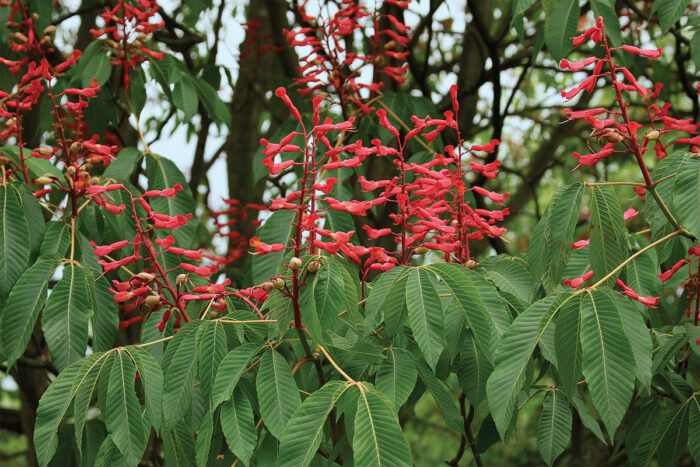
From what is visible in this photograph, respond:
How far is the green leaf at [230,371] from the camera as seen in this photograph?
167 cm

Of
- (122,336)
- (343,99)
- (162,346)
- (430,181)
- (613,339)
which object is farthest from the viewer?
(122,336)

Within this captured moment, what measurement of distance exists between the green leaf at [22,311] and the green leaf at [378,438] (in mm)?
1096

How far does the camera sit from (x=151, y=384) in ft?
5.78

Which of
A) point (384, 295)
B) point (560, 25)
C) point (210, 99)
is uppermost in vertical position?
point (560, 25)

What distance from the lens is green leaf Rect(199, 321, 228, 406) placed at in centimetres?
180

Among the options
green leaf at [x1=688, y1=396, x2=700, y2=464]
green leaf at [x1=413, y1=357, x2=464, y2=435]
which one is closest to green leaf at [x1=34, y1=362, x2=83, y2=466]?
green leaf at [x1=413, y1=357, x2=464, y2=435]

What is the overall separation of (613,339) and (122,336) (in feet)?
9.04

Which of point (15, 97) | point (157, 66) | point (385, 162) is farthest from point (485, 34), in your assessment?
point (15, 97)

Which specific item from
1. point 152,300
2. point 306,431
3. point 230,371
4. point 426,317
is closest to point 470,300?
point 426,317

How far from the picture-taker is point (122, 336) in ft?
12.3

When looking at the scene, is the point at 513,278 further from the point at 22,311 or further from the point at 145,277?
the point at 22,311

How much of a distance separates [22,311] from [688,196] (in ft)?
5.82

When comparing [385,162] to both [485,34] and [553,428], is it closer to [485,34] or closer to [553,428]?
[485,34]

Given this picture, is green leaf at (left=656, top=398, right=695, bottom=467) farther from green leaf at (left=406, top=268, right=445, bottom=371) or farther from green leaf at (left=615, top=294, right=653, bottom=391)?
green leaf at (left=406, top=268, right=445, bottom=371)
